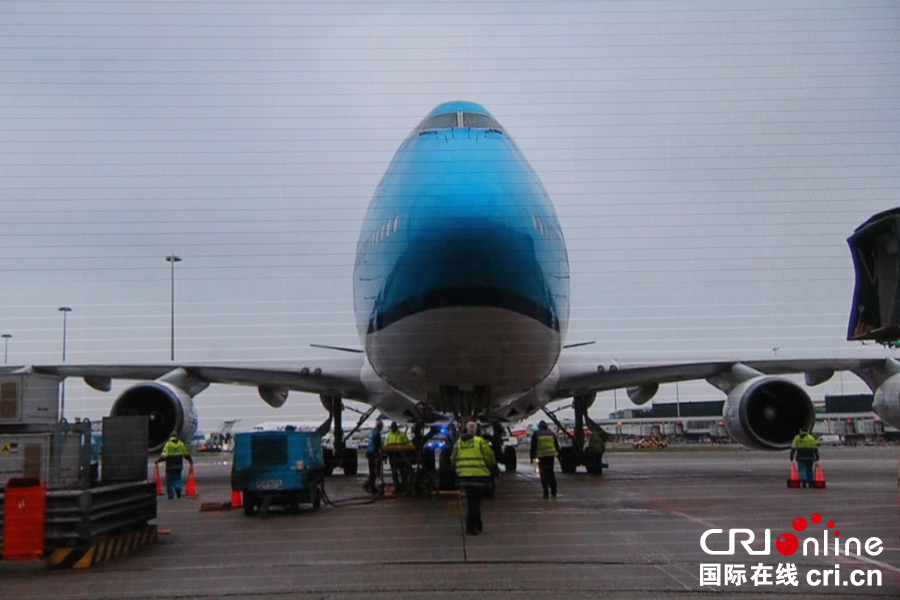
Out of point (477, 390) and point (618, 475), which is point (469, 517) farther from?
point (618, 475)

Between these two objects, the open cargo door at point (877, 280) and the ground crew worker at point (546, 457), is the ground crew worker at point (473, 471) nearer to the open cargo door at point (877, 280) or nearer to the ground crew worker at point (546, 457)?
the ground crew worker at point (546, 457)

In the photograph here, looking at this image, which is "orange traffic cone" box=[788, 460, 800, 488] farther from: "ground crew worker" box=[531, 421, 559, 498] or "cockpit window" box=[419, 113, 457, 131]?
"cockpit window" box=[419, 113, 457, 131]

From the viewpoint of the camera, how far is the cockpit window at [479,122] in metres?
10.4

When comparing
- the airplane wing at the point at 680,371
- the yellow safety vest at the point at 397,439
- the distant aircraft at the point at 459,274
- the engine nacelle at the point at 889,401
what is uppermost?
the distant aircraft at the point at 459,274

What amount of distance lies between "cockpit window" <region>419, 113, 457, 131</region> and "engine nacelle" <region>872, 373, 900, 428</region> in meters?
8.47

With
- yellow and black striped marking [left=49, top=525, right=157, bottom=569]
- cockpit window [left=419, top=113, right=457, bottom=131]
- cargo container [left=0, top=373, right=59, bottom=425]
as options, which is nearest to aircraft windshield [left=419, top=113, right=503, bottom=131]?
cockpit window [left=419, top=113, right=457, bottom=131]

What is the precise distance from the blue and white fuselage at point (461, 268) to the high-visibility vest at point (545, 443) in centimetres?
61

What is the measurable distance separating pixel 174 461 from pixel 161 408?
0.96 m

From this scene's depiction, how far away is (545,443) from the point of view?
11203 millimetres

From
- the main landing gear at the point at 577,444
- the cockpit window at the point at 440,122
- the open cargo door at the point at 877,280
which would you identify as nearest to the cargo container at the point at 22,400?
the cockpit window at the point at 440,122

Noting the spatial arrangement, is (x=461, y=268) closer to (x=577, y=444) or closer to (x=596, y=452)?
(x=596, y=452)

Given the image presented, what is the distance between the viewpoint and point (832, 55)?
322 inches

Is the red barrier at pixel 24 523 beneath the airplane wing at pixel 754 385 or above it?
beneath

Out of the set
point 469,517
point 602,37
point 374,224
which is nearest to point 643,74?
point 602,37
